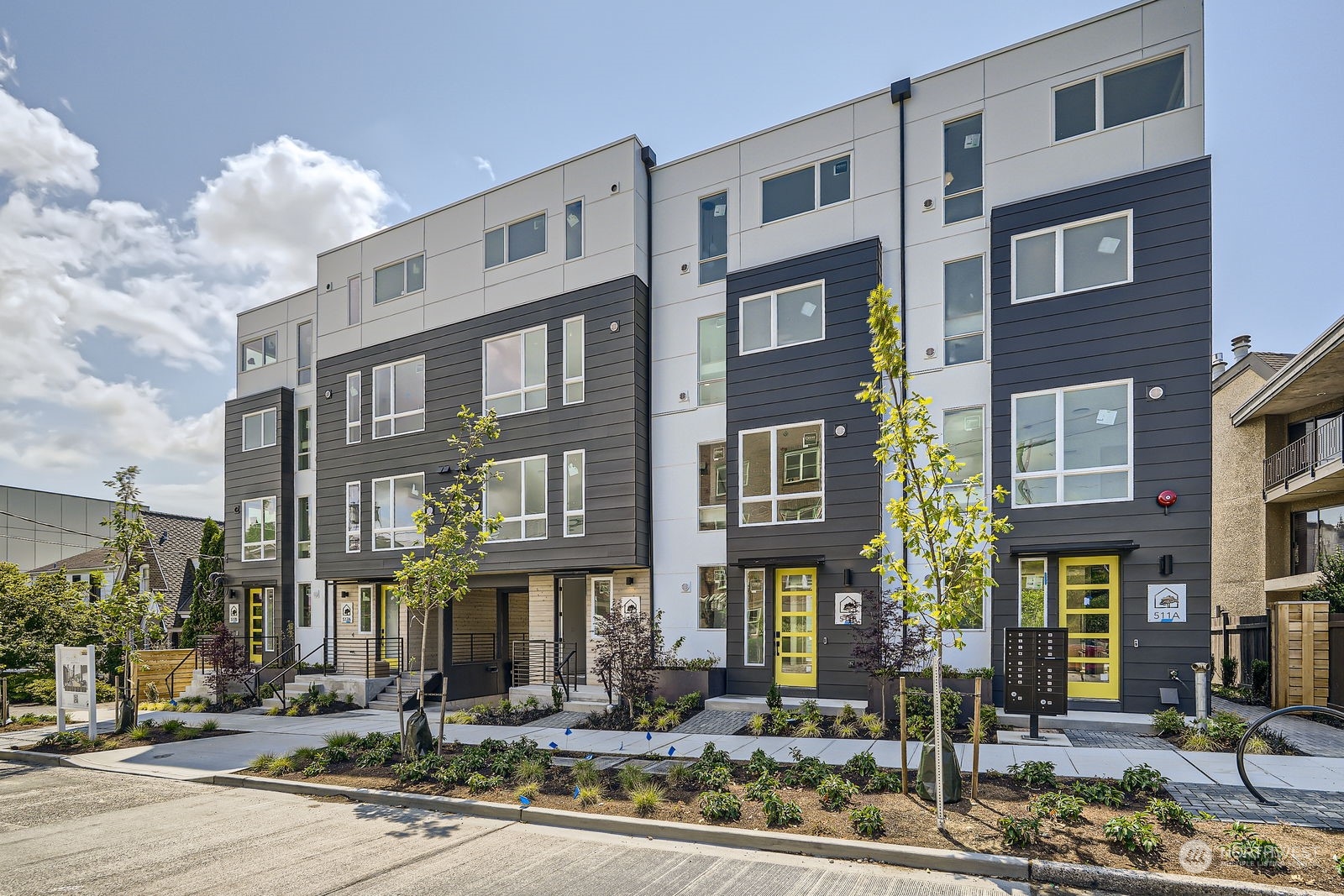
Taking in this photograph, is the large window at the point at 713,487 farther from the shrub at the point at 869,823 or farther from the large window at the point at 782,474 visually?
the shrub at the point at 869,823

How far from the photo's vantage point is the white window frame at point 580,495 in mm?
16234

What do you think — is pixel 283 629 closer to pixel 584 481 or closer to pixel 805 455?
pixel 584 481

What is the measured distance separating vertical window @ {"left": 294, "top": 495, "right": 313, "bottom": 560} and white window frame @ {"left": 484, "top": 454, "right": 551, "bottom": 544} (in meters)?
7.83

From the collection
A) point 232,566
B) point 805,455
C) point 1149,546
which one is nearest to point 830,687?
point 805,455

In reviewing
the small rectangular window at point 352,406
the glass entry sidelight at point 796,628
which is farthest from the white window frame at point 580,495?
the small rectangular window at point 352,406

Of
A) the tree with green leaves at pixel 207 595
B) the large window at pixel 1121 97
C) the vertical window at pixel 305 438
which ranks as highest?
the large window at pixel 1121 97

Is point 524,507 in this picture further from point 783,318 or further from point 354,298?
point 354,298

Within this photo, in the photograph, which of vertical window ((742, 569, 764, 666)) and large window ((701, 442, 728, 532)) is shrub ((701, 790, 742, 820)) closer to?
vertical window ((742, 569, 764, 666))

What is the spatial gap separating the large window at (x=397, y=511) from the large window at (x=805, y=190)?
10164mm

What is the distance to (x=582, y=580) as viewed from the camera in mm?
19141

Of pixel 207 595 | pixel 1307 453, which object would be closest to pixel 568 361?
pixel 207 595

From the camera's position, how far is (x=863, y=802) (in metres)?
7.62

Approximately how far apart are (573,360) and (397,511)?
20.2ft

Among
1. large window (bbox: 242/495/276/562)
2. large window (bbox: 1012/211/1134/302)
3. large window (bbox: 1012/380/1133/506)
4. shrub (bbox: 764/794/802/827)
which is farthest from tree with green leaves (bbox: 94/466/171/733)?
large window (bbox: 1012/211/1134/302)
